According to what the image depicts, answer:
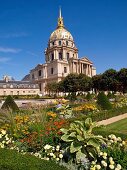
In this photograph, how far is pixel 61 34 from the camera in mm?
98375

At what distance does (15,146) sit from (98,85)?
57.5 m

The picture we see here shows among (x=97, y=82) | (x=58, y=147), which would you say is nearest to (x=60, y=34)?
(x=97, y=82)

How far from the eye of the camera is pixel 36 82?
99500mm

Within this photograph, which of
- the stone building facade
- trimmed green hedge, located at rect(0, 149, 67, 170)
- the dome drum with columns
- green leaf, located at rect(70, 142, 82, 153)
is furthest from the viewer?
the dome drum with columns

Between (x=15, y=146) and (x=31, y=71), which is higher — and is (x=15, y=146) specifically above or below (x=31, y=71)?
below

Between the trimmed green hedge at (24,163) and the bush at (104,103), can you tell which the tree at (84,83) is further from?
the trimmed green hedge at (24,163)

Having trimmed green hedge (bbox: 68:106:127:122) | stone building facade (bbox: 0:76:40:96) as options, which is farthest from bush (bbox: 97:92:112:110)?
stone building facade (bbox: 0:76:40:96)

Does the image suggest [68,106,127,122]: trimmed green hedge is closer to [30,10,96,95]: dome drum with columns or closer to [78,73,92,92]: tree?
[78,73,92,92]: tree

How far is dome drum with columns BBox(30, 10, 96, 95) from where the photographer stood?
92.1 meters

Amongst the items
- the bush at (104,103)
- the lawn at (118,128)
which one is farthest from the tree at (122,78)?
the lawn at (118,128)

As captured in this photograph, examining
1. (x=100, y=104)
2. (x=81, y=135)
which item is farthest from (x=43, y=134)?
(x=100, y=104)

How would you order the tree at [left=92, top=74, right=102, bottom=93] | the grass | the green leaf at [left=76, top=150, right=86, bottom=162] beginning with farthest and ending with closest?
the tree at [left=92, top=74, right=102, bottom=93] < the grass < the green leaf at [left=76, top=150, right=86, bottom=162]

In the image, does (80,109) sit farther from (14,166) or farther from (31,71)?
(31,71)

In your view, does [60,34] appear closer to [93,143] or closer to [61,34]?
[61,34]
